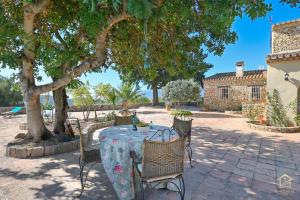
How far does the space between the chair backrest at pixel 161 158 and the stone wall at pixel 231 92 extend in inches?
795

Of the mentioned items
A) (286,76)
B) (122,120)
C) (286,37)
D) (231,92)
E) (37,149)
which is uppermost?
(286,37)

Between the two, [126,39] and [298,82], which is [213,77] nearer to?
[298,82]

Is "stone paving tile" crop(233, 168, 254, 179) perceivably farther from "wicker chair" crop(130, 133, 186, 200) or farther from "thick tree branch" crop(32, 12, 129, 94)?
"thick tree branch" crop(32, 12, 129, 94)

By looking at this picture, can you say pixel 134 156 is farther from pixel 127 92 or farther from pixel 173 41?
pixel 127 92

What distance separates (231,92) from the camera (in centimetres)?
2303

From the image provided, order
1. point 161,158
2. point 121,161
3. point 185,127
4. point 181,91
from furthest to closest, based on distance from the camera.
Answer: point 181,91 → point 185,127 → point 121,161 → point 161,158

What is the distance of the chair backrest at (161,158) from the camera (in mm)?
3229

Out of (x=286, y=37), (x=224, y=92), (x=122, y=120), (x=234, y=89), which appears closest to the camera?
(x=122, y=120)

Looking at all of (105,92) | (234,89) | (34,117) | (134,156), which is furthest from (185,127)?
(234,89)

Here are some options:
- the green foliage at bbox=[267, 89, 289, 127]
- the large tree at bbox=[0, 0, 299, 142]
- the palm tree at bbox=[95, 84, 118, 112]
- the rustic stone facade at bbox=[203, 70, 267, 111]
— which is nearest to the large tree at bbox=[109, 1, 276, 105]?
the large tree at bbox=[0, 0, 299, 142]

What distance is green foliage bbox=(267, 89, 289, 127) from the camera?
10711 millimetres

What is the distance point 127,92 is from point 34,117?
9.03 metres

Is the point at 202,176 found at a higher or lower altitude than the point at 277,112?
lower

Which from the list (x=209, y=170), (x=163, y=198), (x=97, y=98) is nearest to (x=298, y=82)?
(x=209, y=170)
